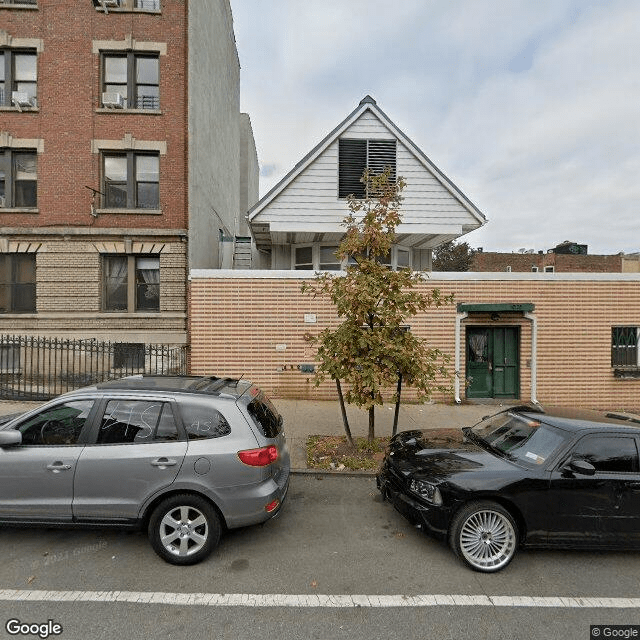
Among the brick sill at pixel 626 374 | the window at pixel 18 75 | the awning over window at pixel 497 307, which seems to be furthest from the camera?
the window at pixel 18 75

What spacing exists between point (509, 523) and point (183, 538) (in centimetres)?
315

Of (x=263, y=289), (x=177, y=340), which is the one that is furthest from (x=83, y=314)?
(x=263, y=289)

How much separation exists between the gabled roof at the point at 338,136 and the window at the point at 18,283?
7293 mm

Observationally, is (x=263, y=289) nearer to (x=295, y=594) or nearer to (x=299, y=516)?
(x=299, y=516)

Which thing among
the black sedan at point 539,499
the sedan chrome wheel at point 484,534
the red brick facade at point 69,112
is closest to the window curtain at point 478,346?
the black sedan at point 539,499

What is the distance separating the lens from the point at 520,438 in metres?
4.25

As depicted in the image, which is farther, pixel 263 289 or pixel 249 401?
pixel 263 289

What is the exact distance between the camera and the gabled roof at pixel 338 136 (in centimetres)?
1088

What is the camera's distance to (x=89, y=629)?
2.77 meters

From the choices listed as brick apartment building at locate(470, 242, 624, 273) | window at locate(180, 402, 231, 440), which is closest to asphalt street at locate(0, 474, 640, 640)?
window at locate(180, 402, 231, 440)

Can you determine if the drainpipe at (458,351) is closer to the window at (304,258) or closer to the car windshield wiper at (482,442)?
the car windshield wiper at (482,442)

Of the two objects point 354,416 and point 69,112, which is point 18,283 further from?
point 354,416

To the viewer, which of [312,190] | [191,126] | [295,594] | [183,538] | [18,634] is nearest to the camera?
[18,634]

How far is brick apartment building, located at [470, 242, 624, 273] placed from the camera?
33.3 metres
